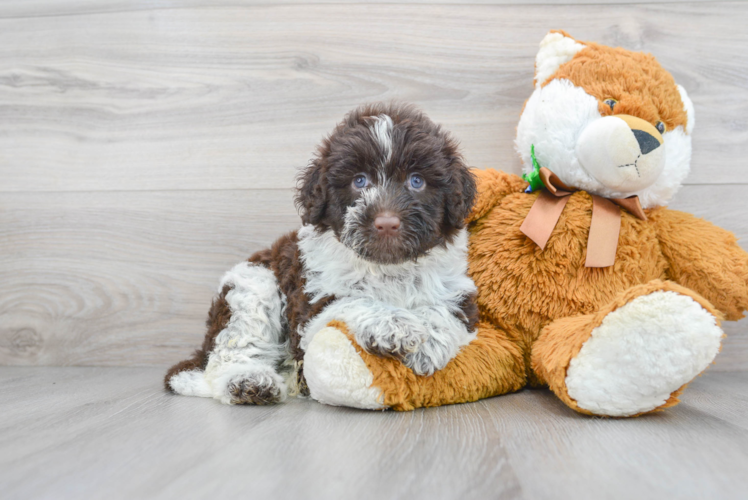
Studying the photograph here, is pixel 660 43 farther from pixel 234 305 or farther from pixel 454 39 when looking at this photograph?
pixel 234 305

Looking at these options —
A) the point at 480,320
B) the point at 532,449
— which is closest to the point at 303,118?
the point at 480,320

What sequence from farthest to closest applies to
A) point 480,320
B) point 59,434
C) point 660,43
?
point 660,43 → point 480,320 → point 59,434

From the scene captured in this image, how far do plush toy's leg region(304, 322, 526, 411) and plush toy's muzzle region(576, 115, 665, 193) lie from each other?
2.14 ft

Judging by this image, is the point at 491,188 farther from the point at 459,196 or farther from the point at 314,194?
the point at 314,194

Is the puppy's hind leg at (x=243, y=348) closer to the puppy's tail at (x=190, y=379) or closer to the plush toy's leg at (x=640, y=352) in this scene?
the puppy's tail at (x=190, y=379)

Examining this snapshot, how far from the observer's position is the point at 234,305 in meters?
1.79

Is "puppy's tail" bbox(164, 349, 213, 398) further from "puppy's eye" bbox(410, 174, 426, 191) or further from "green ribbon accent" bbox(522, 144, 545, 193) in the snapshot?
"green ribbon accent" bbox(522, 144, 545, 193)

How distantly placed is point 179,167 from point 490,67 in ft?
4.41

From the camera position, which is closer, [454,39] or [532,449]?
[532,449]

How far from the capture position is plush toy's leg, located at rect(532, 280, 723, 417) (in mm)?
1299

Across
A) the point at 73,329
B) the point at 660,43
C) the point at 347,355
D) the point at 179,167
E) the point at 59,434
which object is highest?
the point at 660,43

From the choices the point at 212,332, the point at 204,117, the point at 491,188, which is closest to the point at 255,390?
the point at 212,332

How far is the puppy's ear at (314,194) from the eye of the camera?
5.08 feet

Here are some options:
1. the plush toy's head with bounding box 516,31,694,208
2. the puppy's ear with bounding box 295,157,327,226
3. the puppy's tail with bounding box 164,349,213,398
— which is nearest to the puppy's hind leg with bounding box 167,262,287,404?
the puppy's tail with bounding box 164,349,213,398
